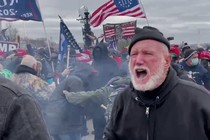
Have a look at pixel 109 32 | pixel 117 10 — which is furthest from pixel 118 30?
pixel 117 10

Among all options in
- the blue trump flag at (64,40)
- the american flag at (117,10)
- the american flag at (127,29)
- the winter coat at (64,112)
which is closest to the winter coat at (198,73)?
the american flag at (117,10)

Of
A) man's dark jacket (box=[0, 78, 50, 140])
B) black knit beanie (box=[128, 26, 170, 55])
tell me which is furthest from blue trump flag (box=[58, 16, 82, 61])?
man's dark jacket (box=[0, 78, 50, 140])

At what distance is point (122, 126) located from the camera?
2.87 m

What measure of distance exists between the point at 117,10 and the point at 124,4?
10.8 inches

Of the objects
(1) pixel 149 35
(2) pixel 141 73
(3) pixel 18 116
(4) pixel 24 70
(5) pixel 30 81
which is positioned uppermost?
(1) pixel 149 35

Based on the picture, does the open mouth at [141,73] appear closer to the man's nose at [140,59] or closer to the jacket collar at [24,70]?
the man's nose at [140,59]

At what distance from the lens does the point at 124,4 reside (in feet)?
29.7

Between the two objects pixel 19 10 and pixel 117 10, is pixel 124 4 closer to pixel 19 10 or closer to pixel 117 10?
pixel 117 10

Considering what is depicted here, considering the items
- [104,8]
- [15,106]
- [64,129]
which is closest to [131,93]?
[15,106]

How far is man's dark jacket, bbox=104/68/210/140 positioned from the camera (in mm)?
2625

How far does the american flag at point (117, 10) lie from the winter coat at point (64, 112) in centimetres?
353

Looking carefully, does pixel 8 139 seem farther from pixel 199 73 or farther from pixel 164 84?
pixel 199 73

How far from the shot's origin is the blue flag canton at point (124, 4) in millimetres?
8883

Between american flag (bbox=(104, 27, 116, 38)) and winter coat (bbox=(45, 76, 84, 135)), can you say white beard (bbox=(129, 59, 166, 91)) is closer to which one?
winter coat (bbox=(45, 76, 84, 135))
